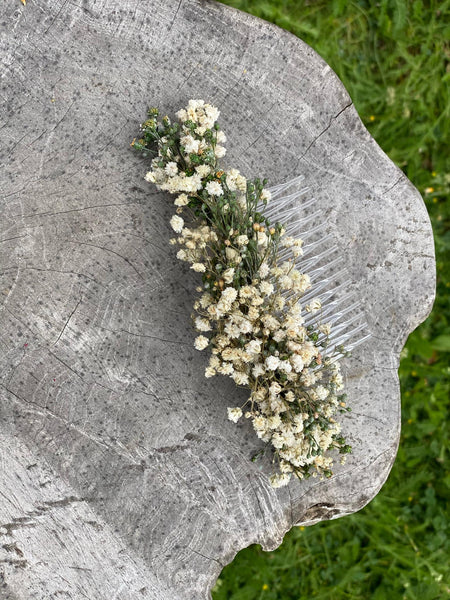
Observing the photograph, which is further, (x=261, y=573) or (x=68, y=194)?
(x=261, y=573)

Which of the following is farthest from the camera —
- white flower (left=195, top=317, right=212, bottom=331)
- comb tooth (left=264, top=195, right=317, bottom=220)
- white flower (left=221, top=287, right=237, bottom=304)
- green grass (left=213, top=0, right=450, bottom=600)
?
green grass (left=213, top=0, right=450, bottom=600)

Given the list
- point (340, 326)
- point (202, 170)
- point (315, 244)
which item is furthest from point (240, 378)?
point (202, 170)

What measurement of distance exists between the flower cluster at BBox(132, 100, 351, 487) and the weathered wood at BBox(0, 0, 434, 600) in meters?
0.16

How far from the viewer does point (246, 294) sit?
194 centimetres

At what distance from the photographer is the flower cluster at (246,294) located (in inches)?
77.6

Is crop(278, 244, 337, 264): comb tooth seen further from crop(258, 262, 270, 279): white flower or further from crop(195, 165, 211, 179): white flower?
crop(195, 165, 211, 179): white flower

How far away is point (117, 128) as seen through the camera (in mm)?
2129

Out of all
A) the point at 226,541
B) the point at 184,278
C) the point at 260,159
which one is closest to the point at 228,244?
the point at 184,278

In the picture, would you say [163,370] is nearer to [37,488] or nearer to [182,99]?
[37,488]

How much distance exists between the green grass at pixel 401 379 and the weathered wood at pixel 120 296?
782mm

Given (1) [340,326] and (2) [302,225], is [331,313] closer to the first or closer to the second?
(1) [340,326]

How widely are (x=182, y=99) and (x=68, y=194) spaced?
24.8 inches

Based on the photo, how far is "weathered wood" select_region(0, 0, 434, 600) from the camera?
2.10 m

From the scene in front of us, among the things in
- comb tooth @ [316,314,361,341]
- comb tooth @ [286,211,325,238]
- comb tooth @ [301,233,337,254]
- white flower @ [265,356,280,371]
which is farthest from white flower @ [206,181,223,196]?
comb tooth @ [316,314,361,341]
